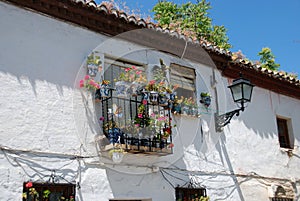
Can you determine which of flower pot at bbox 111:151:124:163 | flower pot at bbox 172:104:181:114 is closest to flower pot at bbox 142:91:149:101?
flower pot at bbox 172:104:181:114

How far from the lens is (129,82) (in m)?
7.62

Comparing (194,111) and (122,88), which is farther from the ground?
(122,88)

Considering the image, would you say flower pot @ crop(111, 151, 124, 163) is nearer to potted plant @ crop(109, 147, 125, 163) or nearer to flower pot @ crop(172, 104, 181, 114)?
potted plant @ crop(109, 147, 125, 163)

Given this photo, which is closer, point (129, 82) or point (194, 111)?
point (129, 82)

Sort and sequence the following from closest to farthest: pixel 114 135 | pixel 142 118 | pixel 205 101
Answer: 1. pixel 114 135
2. pixel 142 118
3. pixel 205 101

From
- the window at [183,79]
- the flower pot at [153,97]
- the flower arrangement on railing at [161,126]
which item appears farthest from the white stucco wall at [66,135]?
the flower pot at [153,97]

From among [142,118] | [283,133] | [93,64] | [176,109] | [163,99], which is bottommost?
[142,118]

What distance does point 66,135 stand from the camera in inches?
265

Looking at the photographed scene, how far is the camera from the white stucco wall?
625 centimetres

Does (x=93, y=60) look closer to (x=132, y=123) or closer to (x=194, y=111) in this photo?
(x=132, y=123)

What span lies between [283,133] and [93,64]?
612 cm

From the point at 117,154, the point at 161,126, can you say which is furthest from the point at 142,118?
the point at 117,154

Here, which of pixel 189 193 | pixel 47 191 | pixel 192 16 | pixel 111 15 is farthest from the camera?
pixel 192 16

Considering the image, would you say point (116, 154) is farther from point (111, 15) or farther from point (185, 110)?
point (111, 15)
